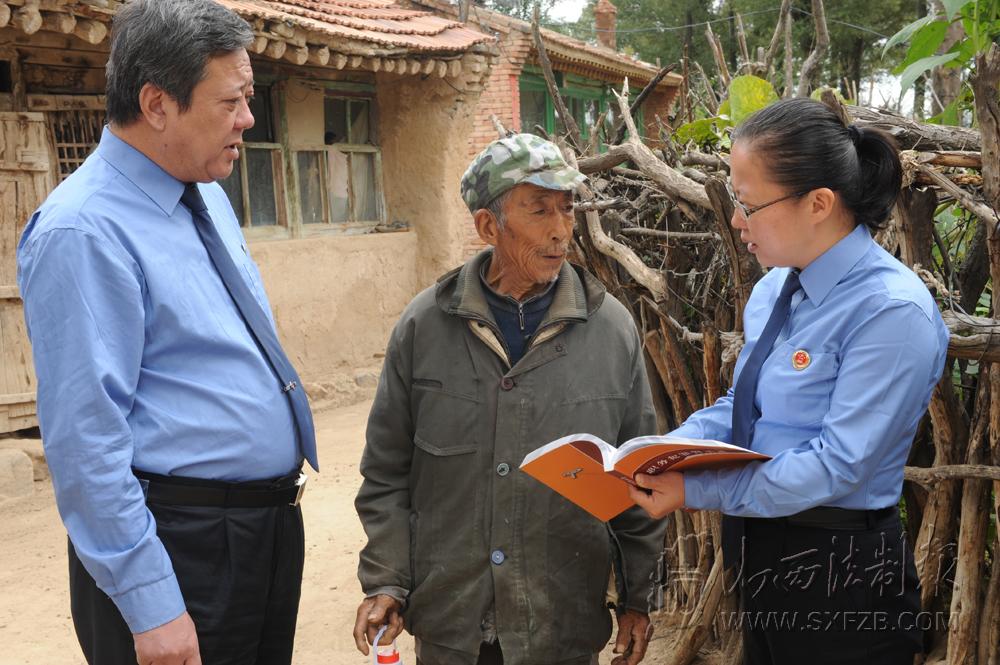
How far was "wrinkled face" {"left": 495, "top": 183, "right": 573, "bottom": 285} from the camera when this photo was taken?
221cm

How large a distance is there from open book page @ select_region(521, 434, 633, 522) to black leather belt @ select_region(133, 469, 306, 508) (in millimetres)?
597

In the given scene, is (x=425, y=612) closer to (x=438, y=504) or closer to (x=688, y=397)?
A: (x=438, y=504)

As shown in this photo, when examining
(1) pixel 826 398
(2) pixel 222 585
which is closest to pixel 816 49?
(1) pixel 826 398

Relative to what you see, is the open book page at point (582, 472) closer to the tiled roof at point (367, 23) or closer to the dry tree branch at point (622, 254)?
the dry tree branch at point (622, 254)

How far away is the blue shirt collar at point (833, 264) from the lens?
1.95 meters

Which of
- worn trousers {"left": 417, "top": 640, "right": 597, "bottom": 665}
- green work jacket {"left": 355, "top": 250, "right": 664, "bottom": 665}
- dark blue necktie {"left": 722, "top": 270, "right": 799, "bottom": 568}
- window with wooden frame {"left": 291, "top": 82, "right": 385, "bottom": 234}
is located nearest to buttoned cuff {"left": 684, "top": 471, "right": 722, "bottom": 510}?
dark blue necktie {"left": 722, "top": 270, "right": 799, "bottom": 568}

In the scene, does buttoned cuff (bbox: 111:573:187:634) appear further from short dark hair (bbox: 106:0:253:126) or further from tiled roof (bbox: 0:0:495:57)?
tiled roof (bbox: 0:0:495:57)

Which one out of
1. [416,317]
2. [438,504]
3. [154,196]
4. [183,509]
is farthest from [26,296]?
[438,504]

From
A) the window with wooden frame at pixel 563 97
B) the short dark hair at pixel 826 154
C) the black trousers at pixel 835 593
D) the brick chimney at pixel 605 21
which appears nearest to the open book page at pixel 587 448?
the black trousers at pixel 835 593

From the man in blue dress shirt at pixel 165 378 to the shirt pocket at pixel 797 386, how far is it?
3.46ft

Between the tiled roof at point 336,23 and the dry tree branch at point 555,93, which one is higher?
the tiled roof at point 336,23

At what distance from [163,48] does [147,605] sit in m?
1.12

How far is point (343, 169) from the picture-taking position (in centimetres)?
998

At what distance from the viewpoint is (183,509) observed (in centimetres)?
197
